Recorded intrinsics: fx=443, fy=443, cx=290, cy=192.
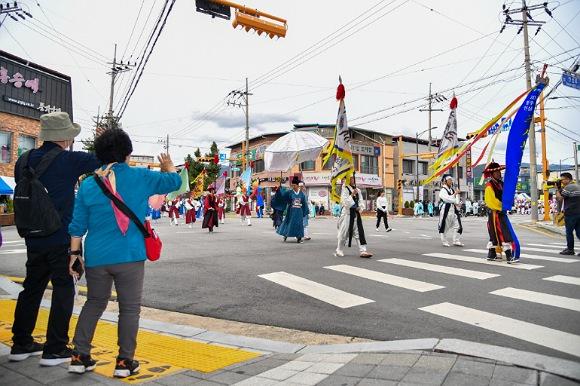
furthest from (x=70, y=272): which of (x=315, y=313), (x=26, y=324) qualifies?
(x=315, y=313)

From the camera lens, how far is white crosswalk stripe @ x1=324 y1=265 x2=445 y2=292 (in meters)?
6.27

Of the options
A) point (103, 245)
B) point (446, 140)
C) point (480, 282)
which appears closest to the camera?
point (103, 245)

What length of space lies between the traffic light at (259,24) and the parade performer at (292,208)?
5071mm

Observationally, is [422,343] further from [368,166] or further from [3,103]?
[368,166]

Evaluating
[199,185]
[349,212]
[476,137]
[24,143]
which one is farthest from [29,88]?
[476,137]

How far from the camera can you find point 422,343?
368cm

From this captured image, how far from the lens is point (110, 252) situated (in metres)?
3.28

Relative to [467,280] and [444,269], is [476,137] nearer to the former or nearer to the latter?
[444,269]

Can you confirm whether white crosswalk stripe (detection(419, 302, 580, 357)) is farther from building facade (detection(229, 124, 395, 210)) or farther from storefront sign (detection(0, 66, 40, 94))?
building facade (detection(229, 124, 395, 210))

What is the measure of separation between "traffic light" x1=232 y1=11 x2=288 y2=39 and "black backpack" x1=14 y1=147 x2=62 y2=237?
22.4 feet

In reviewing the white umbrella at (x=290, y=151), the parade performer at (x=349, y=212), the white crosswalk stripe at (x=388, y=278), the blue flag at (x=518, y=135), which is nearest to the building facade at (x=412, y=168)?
the white umbrella at (x=290, y=151)

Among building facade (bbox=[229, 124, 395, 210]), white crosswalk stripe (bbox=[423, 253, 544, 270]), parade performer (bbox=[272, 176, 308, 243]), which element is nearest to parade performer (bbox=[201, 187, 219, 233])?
parade performer (bbox=[272, 176, 308, 243])

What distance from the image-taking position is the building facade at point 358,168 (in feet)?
156

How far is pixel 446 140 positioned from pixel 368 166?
4091cm
